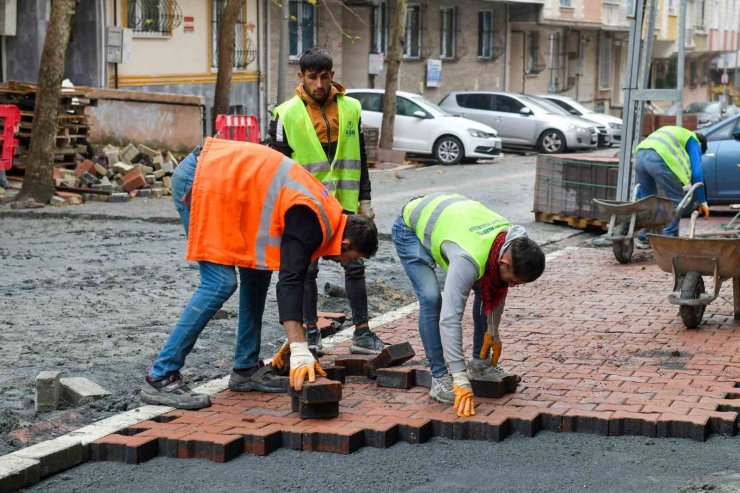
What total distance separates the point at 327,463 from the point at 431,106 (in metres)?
21.6

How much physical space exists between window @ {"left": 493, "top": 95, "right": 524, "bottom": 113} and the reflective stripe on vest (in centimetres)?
2467

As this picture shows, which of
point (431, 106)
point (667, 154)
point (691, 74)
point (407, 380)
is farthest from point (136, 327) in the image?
point (691, 74)

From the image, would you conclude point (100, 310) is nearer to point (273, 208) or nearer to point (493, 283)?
point (273, 208)

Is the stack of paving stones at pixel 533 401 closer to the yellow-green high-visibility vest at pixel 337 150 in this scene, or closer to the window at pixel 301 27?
the yellow-green high-visibility vest at pixel 337 150

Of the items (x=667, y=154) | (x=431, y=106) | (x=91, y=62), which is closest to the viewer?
(x=667, y=154)

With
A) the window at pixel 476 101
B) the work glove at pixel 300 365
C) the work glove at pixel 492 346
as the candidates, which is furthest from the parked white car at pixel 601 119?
the work glove at pixel 300 365

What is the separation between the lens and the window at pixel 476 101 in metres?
30.7

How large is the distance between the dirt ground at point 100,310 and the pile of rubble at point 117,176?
307 centimetres

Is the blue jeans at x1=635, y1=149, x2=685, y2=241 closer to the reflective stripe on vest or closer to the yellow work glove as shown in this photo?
the yellow work glove

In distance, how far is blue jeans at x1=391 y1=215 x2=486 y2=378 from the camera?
21.1 ft

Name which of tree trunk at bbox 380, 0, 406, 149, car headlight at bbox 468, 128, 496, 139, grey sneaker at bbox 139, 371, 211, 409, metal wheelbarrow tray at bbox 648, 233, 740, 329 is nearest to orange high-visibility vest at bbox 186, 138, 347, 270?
grey sneaker at bbox 139, 371, 211, 409

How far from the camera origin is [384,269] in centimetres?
1173

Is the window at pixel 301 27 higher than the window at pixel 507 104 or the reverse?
higher

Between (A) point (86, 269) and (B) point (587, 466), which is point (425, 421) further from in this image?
(A) point (86, 269)
